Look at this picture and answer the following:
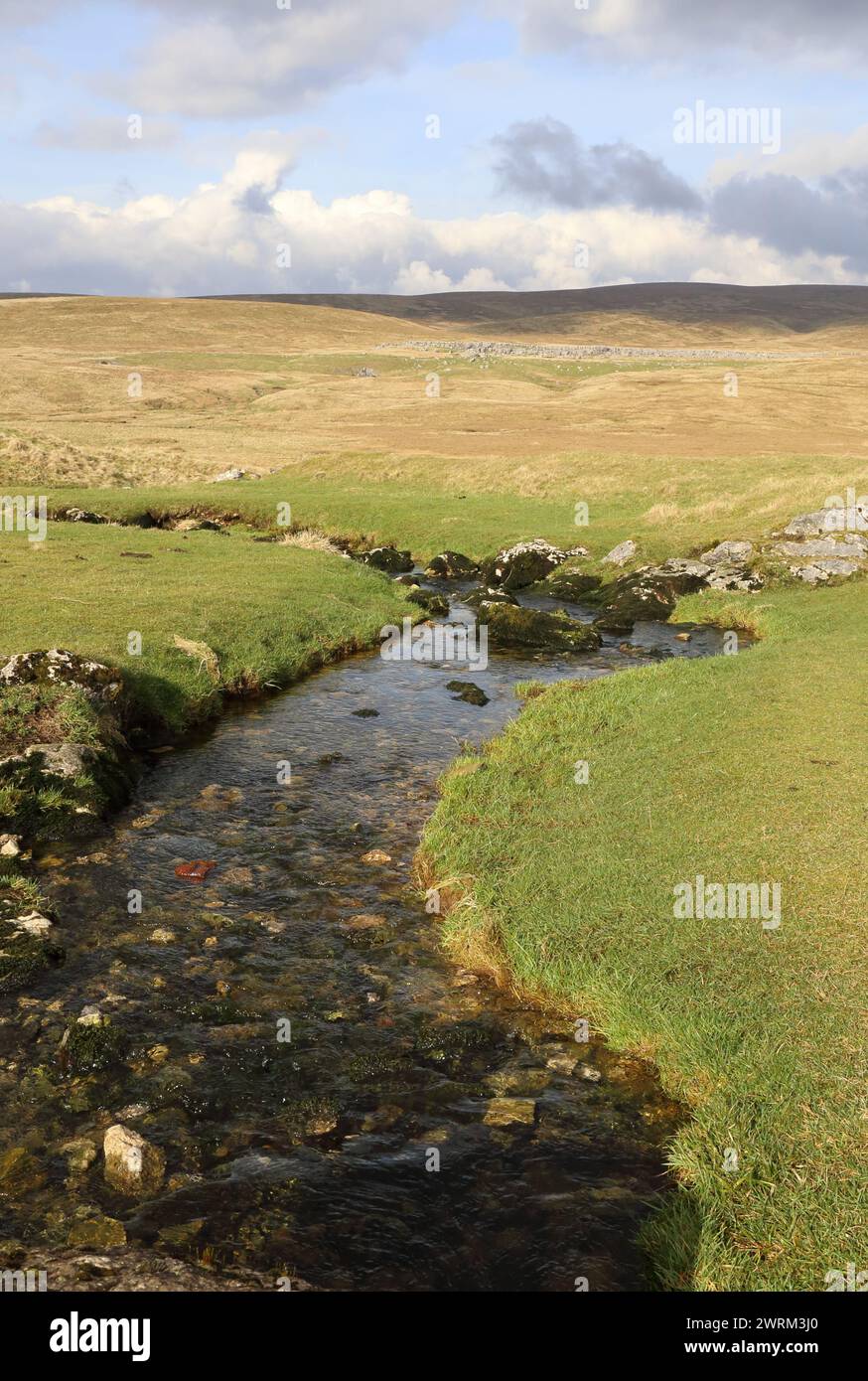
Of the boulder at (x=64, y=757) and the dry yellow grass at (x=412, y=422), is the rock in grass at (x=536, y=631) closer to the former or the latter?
the boulder at (x=64, y=757)

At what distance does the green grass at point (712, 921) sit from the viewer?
8.97 m

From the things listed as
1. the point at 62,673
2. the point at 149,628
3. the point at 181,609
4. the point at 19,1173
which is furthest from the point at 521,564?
the point at 19,1173

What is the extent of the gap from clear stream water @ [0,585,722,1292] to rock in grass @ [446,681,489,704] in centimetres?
958

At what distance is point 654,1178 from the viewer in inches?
388

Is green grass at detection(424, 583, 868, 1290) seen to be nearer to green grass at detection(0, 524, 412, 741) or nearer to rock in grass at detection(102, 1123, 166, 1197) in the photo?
rock in grass at detection(102, 1123, 166, 1197)

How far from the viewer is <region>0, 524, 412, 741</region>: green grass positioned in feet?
85.1

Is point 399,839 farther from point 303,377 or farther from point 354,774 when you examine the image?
point 303,377

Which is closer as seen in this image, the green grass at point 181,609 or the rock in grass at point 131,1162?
the rock in grass at point 131,1162

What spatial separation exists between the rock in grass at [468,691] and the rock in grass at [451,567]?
20299mm

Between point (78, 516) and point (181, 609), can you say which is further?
point (78, 516)

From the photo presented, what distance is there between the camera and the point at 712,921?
44.3ft

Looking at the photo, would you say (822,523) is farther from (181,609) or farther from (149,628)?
(149,628)

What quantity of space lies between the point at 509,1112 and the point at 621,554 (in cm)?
4111

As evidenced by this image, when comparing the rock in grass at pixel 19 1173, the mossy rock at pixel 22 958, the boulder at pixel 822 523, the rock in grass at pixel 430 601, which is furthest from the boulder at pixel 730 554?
the rock in grass at pixel 19 1173
